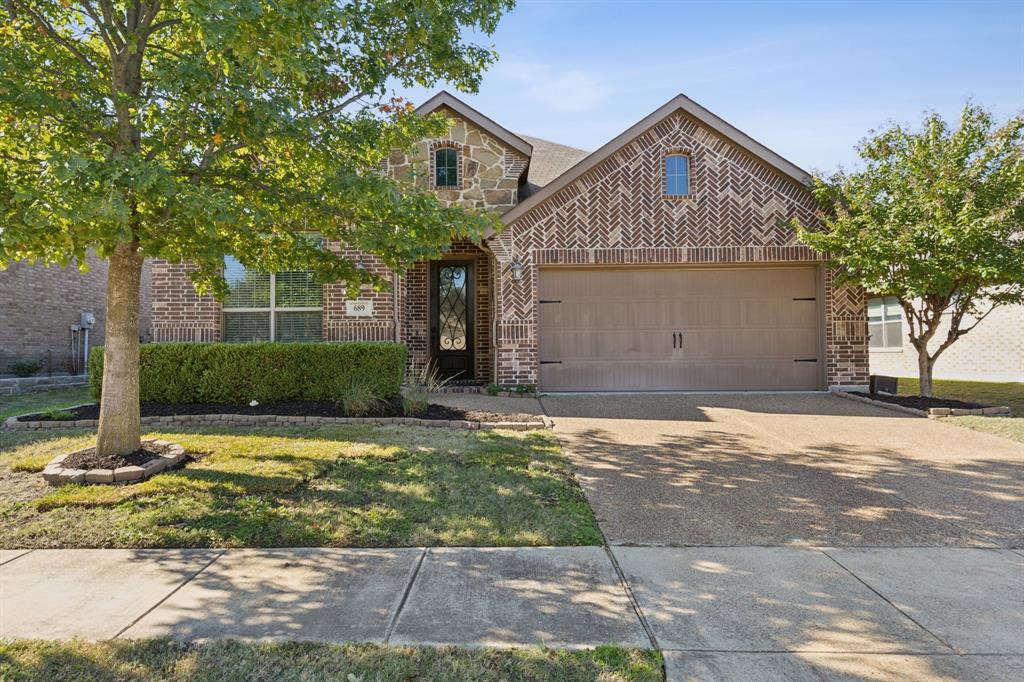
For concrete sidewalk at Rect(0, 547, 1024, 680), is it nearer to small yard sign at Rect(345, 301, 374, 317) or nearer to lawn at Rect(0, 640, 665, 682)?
lawn at Rect(0, 640, 665, 682)

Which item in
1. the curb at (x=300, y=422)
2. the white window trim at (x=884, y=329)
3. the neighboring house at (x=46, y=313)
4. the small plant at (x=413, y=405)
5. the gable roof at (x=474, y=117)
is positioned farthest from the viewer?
the white window trim at (x=884, y=329)

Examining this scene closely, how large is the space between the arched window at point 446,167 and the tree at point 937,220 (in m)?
7.20

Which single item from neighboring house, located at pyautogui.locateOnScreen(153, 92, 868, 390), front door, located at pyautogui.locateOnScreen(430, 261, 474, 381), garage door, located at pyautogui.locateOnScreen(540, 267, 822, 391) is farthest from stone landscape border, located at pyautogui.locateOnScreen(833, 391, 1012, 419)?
front door, located at pyautogui.locateOnScreen(430, 261, 474, 381)

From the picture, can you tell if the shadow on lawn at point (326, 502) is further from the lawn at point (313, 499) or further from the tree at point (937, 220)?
the tree at point (937, 220)

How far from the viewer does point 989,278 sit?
8578 millimetres

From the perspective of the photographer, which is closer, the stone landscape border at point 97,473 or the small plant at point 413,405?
the stone landscape border at point 97,473

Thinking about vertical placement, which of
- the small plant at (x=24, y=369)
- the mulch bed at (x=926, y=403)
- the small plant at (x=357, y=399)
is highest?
the small plant at (x=24, y=369)

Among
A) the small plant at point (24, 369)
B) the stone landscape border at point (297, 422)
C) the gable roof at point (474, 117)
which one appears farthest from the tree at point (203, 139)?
the small plant at point (24, 369)

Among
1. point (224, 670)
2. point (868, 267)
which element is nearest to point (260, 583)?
point (224, 670)

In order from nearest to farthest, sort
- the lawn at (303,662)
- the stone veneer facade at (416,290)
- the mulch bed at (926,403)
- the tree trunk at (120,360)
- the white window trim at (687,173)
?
1. the lawn at (303,662)
2. the tree trunk at (120,360)
3. the mulch bed at (926,403)
4. the stone veneer facade at (416,290)
5. the white window trim at (687,173)

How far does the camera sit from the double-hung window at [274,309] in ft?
35.2

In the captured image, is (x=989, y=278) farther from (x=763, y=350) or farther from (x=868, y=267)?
(x=763, y=350)

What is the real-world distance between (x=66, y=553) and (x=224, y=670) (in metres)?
2.11

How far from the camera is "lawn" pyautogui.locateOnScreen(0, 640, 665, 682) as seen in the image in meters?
2.27
